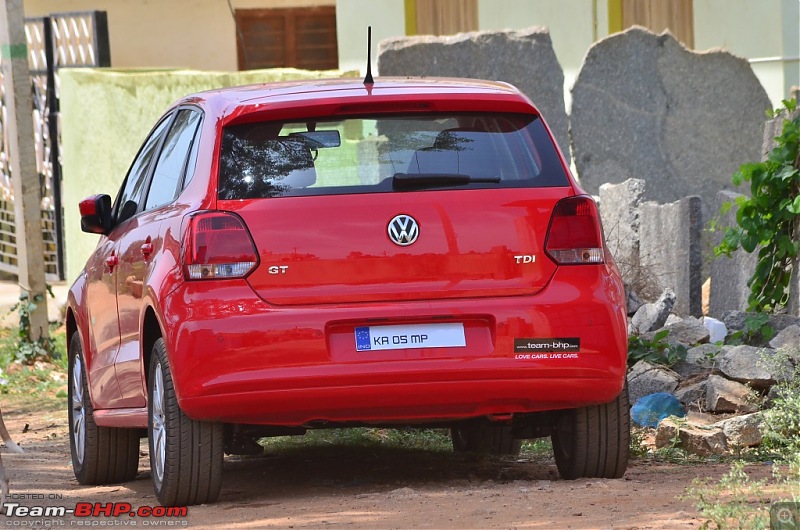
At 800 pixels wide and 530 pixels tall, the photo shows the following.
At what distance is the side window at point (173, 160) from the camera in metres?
5.96

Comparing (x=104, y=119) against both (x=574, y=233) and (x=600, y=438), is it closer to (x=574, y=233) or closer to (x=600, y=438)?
(x=600, y=438)

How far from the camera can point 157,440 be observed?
5.83m

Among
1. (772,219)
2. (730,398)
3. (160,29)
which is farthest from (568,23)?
(730,398)

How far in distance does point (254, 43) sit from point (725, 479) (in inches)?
616

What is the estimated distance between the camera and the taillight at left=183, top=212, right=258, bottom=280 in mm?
5270

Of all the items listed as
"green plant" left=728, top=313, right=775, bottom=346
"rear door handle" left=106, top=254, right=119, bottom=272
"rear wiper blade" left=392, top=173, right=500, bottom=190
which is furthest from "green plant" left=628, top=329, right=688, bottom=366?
"rear door handle" left=106, top=254, right=119, bottom=272

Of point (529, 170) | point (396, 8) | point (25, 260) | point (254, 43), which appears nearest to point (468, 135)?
point (529, 170)

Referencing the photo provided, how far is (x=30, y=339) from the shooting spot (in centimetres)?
1266

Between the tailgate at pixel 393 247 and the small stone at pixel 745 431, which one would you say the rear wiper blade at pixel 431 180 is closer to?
the tailgate at pixel 393 247

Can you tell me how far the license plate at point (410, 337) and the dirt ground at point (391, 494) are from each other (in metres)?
0.60

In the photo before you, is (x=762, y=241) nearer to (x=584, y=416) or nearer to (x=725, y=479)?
(x=584, y=416)

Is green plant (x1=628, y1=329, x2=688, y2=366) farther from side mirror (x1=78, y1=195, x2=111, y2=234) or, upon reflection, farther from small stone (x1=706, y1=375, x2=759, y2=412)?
side mirror (x1=78, y1=195, x2=111, y2=234)

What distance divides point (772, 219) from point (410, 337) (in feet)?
13.8

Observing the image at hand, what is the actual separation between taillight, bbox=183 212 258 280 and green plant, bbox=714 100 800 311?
14.0ft
